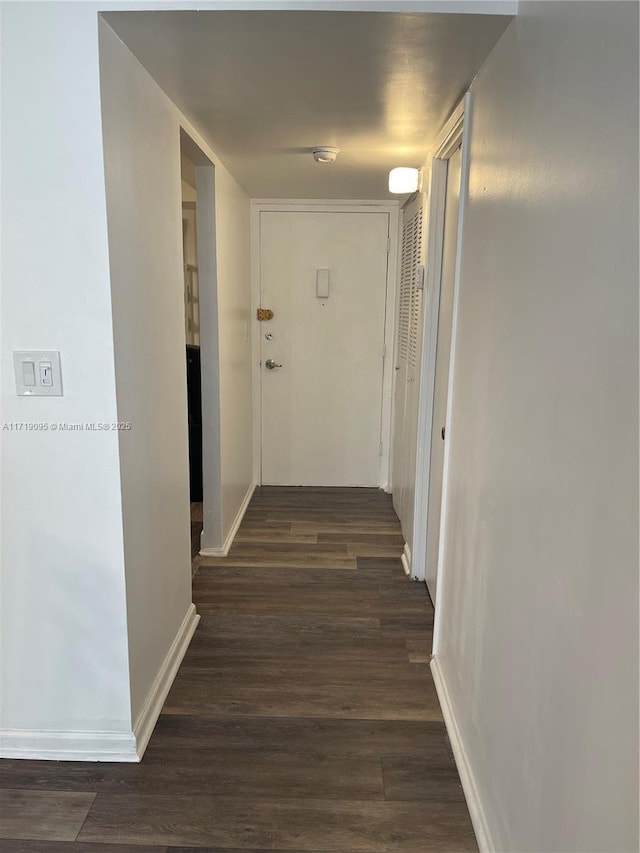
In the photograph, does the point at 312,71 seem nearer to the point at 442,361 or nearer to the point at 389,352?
the point at 442,361

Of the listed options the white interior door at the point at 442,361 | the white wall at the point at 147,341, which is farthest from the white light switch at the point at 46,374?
the white interior door at the point at 442,361

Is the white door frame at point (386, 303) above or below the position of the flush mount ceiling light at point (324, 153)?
below

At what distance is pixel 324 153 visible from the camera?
2676 mm

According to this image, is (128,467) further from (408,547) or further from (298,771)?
(408,547)

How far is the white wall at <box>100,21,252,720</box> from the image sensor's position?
1.65 meters

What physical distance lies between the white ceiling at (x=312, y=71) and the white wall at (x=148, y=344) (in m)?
0.13

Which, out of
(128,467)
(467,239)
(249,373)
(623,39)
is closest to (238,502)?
(249,373)

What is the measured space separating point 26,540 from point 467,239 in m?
1.64

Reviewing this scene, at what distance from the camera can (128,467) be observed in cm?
177

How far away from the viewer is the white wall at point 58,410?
4.98 feet

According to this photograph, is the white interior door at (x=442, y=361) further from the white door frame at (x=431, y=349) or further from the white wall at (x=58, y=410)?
the white wall at (x=58, y=410)

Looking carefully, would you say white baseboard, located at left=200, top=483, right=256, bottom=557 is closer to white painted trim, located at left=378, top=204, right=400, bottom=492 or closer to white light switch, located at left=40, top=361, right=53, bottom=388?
white painted trim, located at left=378, top=204, right=400, bottom=492

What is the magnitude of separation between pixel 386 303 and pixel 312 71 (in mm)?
2513

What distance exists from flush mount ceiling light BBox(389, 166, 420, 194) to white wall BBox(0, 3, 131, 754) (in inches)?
68.2
